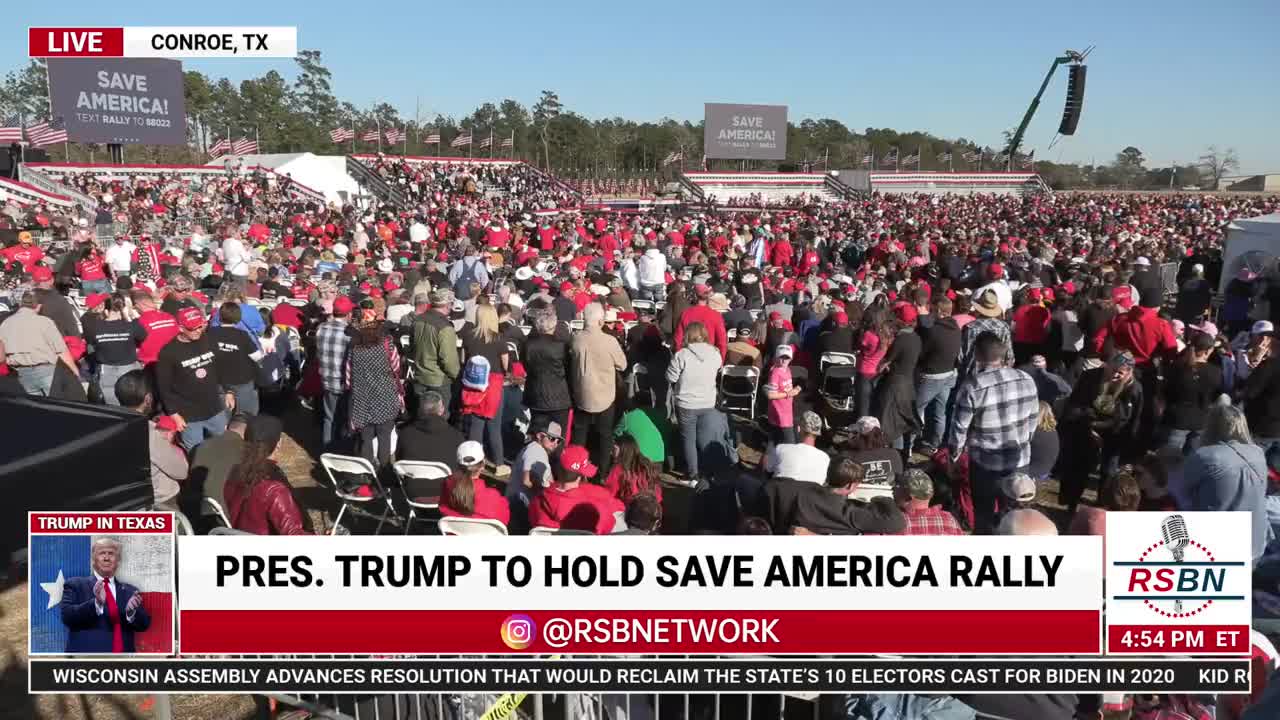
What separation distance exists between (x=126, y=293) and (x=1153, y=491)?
914 centimetres

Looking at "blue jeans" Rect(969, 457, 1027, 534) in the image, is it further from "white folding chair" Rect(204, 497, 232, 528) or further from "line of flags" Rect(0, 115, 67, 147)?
"line of flags" Rect(0, 115, 67, 147)

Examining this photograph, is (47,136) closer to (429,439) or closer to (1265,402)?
(429,439)

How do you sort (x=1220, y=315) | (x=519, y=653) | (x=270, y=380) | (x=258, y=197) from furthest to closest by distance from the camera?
(x=258, y=197)
(x=1220, y=315)
(x=270, y=380)
(x=519, y=653)

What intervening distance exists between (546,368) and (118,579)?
14.3 feet

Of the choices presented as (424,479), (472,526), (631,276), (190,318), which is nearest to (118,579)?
(472,526)

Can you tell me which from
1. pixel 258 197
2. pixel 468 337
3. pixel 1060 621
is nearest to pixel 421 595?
pixel 1060 621

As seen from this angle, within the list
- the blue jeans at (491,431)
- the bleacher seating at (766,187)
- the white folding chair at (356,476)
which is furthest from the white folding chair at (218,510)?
the bleacher seating at (766,187)

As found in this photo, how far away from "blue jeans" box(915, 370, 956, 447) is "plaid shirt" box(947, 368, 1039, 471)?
2.09 m

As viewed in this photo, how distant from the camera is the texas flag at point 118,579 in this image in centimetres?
278

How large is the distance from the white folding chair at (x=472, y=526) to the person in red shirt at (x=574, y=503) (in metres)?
0.43

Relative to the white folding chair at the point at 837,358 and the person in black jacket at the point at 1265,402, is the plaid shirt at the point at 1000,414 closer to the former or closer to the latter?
the person in black jacket at the point at 1265,402

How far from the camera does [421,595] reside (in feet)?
9.43

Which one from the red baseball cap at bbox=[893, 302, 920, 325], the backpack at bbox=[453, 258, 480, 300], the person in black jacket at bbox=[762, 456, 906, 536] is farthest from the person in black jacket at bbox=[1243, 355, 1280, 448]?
the backpack at bbox=[453, 258, 480, 300]

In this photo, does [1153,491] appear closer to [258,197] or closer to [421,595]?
[421,595]
